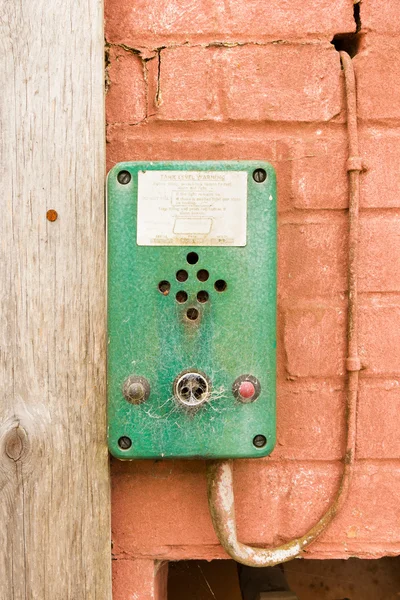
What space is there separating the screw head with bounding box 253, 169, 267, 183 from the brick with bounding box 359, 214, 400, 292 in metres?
0.21

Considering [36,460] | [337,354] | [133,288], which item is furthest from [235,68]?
[36,460]

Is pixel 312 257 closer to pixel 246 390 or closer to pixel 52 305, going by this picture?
pixel 246 390

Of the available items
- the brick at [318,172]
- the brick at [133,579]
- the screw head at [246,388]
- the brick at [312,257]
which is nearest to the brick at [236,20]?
the brick at [318,172]

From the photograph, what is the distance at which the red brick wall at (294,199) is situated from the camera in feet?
3.00

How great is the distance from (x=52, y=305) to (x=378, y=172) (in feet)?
1.97

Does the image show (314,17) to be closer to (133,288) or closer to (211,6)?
(211,6)

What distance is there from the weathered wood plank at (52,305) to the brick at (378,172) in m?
0.45

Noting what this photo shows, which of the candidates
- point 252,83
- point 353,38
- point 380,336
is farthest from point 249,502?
point 353,38

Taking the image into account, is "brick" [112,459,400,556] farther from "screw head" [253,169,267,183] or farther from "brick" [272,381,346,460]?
"screw head" [253,169,267,183]

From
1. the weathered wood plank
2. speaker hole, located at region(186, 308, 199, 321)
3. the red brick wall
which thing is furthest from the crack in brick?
speaker hole, located at region(186, 308, 199, 321)

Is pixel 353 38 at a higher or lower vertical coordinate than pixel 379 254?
higher

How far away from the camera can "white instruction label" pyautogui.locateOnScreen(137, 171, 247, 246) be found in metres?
0.83

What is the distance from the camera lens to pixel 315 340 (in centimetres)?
93

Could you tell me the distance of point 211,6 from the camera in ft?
2.99
